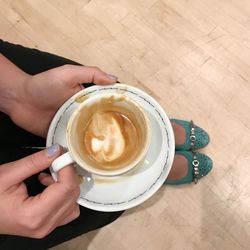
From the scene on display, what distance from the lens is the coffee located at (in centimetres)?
67

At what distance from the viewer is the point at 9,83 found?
0.76m

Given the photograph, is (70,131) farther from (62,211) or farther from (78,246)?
(78,246)

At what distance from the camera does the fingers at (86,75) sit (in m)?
0.70

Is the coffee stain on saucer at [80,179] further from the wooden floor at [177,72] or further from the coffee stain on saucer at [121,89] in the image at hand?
the wooden floor at [177,72]

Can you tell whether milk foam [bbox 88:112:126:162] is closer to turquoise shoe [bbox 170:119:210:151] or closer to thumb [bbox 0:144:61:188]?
thumb [bbox 0:144:61:188]

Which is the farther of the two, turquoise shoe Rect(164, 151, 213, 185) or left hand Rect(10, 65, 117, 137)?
turquoise shoe Rect(164, 151, 213, 185)

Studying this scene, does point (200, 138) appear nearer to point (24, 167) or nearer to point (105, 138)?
point (105, 138)

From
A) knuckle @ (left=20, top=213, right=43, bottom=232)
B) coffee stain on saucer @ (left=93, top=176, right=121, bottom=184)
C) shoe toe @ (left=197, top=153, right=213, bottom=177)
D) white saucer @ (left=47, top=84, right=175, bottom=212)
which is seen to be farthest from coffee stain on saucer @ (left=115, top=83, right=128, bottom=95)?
shoe toe @ (left=197, top=153, right=213, bottom=177)

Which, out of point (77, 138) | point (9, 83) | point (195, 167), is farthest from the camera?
point (195, 167)

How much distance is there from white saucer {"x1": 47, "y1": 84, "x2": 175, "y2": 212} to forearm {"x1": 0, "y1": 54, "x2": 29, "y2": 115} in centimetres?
14

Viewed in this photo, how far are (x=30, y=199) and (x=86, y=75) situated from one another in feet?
0.94

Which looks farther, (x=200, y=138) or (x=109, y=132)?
(x=200, y=138)

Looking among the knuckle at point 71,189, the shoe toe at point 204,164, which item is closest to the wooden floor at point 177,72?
the shoe toe at point 204,164

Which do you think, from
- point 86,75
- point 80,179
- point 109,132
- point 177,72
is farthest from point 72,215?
point 177,72
